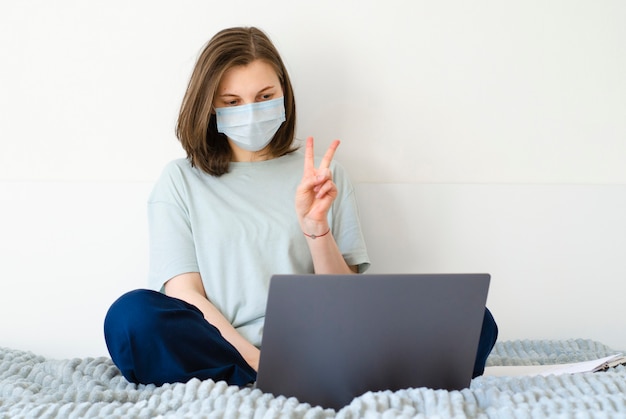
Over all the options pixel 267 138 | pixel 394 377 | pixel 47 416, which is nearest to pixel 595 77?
pixel 267 138

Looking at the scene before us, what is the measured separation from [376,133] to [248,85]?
409 millimetres

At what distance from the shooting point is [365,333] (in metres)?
1.10

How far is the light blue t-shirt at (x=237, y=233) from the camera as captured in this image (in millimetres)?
1609

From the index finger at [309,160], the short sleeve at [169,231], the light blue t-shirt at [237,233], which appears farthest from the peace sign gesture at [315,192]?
Answer: the short sleeve at [169,231]

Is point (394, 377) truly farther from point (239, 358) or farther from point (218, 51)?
point (218, 51)

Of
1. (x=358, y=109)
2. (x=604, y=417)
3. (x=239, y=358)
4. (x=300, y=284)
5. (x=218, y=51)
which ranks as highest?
(x=218, y=51)

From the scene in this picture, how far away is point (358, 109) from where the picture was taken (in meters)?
1.89

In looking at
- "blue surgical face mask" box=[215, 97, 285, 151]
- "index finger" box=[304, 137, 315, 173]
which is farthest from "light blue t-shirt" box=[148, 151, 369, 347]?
"index finger" box=[304, 137, 315, 173]

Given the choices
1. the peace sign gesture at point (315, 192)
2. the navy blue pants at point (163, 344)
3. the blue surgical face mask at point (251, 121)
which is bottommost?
the navy blue pants at point (163, 344)

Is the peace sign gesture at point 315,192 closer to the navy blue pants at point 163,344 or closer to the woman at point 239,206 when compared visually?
the woman at point 239,206

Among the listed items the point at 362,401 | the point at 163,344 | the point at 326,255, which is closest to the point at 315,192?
the point at 326,255

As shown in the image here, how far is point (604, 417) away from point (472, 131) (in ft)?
3.50

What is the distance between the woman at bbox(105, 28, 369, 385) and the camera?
160 centimetres

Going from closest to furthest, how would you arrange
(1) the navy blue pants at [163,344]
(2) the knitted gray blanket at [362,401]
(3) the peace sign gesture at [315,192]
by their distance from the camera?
(2) the knitted gray blanket at [362,401] → (1) the navy blue pants at [163,344] → (3) the peace sign gesture at [315,192]
